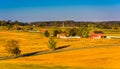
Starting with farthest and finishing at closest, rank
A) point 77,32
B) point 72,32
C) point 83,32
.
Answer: point 72,32 → point 77,32 → point 83,32

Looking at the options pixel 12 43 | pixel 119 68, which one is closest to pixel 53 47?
pixel 12 43

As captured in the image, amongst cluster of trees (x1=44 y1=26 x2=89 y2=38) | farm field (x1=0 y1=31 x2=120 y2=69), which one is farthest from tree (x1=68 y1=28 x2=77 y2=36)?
farm field (x1=0 y1=31 x2=120 y2=69)

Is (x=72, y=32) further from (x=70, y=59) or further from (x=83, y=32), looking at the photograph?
(x=70, y=59)

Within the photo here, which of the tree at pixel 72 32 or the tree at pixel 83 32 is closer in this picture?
the tree at pixel 83 32

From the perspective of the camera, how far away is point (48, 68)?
5666 cm

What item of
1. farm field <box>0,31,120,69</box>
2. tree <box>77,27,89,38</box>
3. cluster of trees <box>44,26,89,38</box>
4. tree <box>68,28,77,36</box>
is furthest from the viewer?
tree <box>68,28,77,36</box>

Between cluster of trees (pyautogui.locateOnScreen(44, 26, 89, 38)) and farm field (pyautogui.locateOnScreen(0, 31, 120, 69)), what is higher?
cluster of trees (pyautogui.locateOnScreen(44, 26, 89, 38))

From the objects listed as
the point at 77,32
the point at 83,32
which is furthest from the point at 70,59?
the point at 77,32

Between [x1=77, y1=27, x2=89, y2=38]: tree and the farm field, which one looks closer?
the farm field

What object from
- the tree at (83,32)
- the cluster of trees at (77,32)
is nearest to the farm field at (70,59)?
the tree at (83,32)

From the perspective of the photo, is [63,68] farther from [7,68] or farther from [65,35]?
[65,35]

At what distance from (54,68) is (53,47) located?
5598cm

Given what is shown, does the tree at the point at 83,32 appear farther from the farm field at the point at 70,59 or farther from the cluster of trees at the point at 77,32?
the farm field at the point at 70,59

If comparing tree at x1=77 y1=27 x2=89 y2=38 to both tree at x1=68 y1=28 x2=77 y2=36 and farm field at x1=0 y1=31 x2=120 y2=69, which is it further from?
farm field at x1=0 y1=31 x2=120 y2=69
